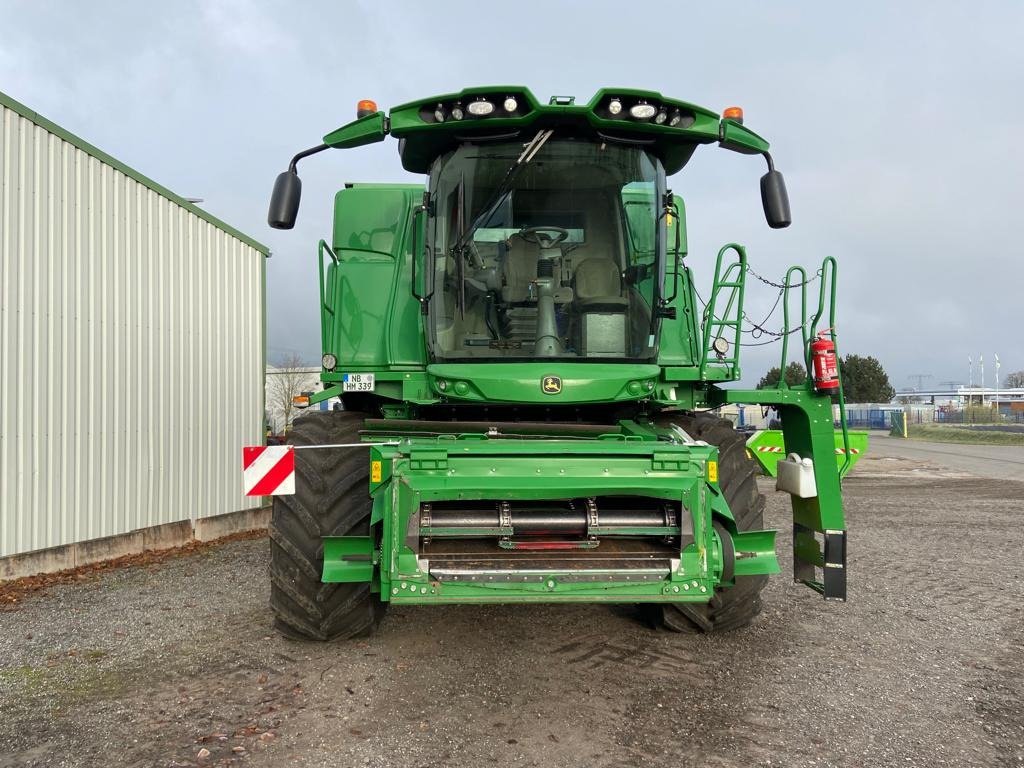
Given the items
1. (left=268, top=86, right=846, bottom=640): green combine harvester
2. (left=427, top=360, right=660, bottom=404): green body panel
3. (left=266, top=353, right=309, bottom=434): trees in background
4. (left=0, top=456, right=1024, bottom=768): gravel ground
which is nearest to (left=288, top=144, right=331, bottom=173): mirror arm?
(left=268, top=86, right=846, bottom=640): green combine harvester

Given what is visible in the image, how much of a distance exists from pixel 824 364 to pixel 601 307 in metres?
1.44

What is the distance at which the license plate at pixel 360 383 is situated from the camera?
4.72 m

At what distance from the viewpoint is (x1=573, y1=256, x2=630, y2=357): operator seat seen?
4.60 meters

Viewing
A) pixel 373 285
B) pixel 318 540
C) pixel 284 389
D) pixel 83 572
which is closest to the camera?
pixel 318 540

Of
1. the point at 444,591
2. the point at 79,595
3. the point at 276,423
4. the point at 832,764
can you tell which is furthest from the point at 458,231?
the point at 276,423

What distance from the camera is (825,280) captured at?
471cm

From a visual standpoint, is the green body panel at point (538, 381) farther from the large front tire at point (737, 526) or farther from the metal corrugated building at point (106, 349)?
the metal corrugated building at point (106, 349)

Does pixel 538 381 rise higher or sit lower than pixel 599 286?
lower

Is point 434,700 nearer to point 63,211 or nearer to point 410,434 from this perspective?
point 410,434

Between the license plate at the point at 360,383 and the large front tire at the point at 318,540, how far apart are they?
18.2 inches

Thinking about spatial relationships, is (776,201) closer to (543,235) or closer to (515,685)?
(543,235)

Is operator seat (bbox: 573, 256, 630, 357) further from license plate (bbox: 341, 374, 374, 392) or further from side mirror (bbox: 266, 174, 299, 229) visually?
side mirror (bbox: 266, 174, 299, 229)

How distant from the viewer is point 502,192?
A: 4574 millimetres

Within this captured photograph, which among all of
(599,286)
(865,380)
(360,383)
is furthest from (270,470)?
(865,380)
